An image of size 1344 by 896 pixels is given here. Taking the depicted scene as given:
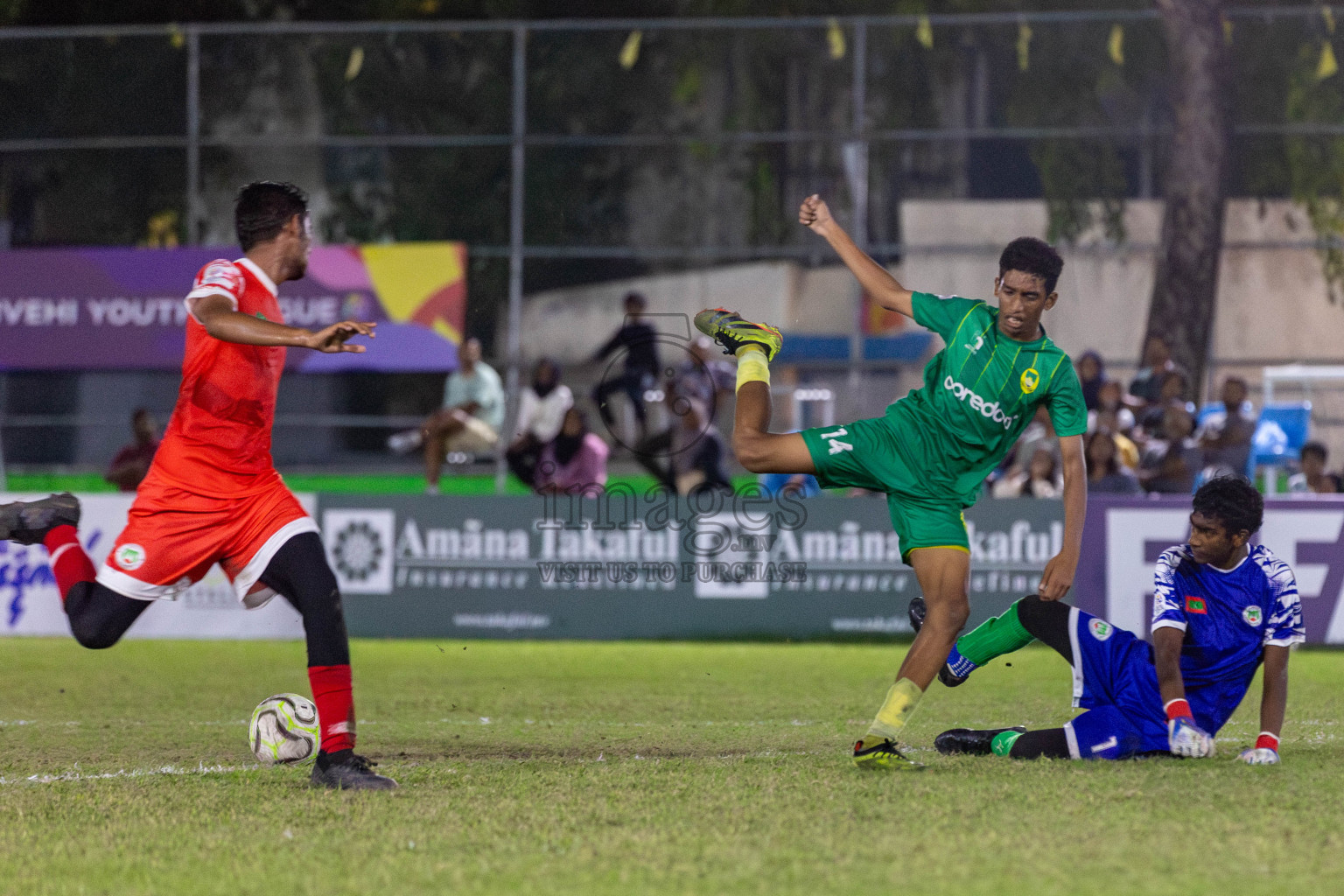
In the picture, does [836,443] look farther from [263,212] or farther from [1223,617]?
[263,212]

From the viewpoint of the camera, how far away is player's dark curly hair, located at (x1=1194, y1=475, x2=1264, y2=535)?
6.09 m

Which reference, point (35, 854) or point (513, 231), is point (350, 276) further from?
point (35, 854)

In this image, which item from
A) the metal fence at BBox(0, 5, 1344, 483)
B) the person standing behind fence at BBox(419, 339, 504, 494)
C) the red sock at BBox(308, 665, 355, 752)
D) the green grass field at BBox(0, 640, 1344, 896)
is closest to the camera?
the green grass field at BBox(0, 640, 1344, 896)

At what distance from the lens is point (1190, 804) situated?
521cm

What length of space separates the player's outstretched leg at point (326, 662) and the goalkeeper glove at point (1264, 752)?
3.18 m

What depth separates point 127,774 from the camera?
641 cm

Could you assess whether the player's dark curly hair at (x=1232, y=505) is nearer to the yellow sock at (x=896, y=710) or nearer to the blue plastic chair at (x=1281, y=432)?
→ the yellow sock at (x=896, y=710)

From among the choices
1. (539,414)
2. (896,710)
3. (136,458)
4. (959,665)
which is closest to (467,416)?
(539,414)

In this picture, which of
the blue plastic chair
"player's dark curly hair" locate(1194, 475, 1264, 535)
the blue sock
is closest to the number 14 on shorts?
the blue sock

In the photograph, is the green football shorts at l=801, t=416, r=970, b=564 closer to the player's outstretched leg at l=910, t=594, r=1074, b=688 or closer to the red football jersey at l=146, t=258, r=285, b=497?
the player's outstretched leg at l=910, t=594, r=1074, b=688

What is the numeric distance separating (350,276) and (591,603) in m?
6.66

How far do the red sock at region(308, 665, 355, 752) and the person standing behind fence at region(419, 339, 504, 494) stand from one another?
37.5 ft

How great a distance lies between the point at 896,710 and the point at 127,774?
3.02 metres

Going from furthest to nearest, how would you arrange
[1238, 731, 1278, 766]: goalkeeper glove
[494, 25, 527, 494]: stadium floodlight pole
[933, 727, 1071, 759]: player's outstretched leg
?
[494, 25, 527, 494]: stadium floodlight pole, [933, 727, 1071, 759]: player's outstretched leg, [1238, 731, 1278, 766]: goalkeeper glove
